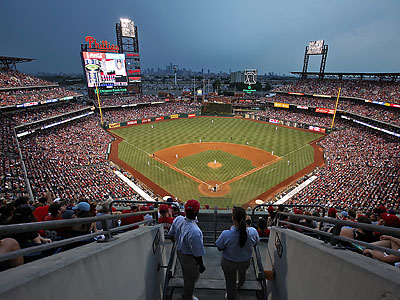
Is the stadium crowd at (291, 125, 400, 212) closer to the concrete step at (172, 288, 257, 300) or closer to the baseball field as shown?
the baseball field

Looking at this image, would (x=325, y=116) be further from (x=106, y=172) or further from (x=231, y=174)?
(x=106, y=172)

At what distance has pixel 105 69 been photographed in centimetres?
5072

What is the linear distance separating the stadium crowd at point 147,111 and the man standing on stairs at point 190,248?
162 feet

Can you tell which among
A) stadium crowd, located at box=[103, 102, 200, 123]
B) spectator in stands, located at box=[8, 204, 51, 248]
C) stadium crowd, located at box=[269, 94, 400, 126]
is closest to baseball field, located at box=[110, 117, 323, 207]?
stadium crowd, located at box=[103, 102, 200, 123]

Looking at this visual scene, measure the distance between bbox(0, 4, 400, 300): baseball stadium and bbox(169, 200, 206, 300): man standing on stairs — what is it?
0.02m

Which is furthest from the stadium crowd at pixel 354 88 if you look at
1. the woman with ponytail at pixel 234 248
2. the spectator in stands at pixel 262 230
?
the woman with ponytail at pixel 234 248

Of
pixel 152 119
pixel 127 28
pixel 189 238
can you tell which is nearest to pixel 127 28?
pixel 127 28

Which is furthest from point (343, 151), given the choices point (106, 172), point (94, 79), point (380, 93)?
point (94, 79)

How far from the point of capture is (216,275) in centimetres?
471

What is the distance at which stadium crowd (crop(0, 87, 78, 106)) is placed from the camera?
110 ft

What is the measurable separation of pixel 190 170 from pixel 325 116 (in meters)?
38.3

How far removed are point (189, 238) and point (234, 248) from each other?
0.78 meters

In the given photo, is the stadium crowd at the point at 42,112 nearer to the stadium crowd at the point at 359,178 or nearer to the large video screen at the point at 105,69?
the large video screen at the point at 105,69

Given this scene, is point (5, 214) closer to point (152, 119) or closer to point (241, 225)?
point (241, 225)
